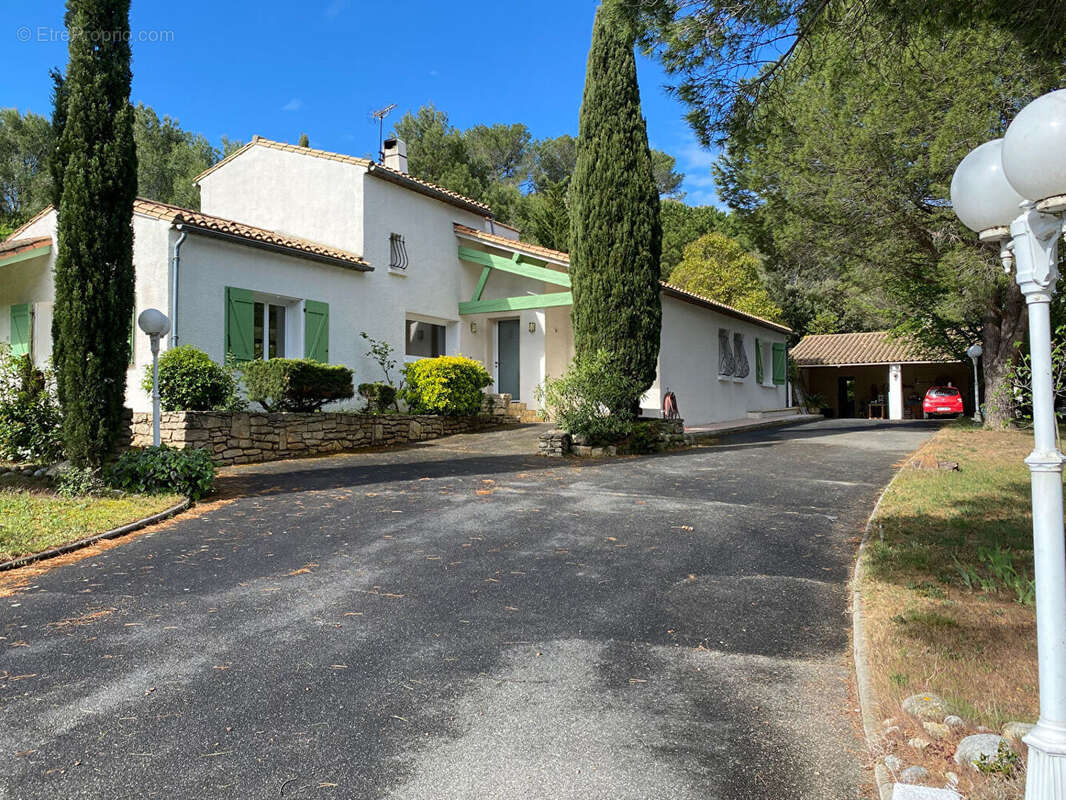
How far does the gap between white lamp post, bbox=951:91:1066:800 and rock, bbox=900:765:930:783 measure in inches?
14.2

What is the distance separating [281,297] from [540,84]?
960 cm

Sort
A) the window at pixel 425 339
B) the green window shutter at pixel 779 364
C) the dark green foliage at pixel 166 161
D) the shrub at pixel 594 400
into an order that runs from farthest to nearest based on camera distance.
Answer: the dark green foliage at pixel 166 161, the green window shutter at pixel 779 364, the window at pixel 425 339, the shrub at pixel 594 400

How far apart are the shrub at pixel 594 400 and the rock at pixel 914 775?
960 centimetres

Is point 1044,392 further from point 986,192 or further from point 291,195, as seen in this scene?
point 291,195

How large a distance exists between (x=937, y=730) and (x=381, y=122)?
19977 millimetres

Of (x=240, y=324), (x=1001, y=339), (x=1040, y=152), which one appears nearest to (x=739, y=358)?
(x=1001, y=339)

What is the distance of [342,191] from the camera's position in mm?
15625


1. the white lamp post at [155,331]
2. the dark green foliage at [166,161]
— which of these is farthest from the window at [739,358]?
the dark green foliage at [166,161]

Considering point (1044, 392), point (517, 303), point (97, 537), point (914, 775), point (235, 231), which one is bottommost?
point (914, 775)

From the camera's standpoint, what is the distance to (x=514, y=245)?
16.4 metres

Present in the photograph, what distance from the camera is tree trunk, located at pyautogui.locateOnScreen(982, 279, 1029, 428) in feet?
52.7

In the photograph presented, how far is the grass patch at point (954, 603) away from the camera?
2959 millimetres

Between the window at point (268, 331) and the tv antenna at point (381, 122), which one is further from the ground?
the tv antenna at point (381, 122)

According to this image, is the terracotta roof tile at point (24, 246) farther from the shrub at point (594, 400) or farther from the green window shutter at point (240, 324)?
the shrub at point (594, 400)
